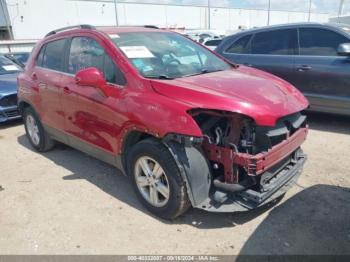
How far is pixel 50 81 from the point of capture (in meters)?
4.56

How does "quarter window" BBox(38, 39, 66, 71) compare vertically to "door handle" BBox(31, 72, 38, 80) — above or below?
above

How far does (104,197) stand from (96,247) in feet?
3.00

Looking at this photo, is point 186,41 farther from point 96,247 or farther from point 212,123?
point 96,247

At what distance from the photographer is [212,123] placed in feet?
10.3

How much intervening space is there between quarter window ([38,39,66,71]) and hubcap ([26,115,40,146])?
0.99 m

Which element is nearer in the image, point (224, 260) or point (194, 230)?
point (224, 260)

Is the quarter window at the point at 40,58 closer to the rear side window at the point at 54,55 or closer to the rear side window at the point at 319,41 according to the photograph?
the rear side window at the point at 54,55

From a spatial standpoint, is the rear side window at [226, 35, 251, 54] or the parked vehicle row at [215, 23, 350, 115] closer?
the parked vehicle row at [215, 23, 350, 115]

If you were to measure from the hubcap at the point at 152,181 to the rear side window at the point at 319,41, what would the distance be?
395cm

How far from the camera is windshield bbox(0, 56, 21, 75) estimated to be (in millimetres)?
8205

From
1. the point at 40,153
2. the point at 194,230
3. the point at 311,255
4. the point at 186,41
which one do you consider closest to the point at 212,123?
the point at 194,230

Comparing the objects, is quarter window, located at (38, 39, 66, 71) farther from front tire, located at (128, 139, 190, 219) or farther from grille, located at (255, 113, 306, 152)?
grille, located at (255, 113, 306, 152)

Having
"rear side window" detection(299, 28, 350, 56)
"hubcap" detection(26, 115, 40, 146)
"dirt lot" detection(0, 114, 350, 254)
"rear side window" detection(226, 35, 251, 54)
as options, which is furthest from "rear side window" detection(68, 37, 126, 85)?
"rear side window" detection(299, 28, 350, 56)

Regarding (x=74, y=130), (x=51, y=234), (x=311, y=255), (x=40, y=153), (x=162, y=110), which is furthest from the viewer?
(x=40, y=153)
